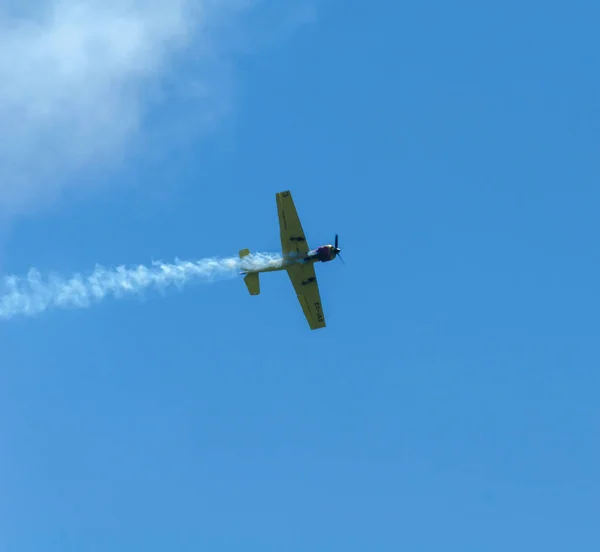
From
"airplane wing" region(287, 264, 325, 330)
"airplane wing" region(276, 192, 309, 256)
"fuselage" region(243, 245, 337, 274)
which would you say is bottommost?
"airplane wing" region(287, 264, 325, 330)

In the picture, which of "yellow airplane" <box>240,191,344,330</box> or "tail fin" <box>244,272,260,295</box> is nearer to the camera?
"yellow airplane" <box>240,191,344,330</box>

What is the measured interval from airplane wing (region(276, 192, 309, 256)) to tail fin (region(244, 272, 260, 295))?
9.55 feet

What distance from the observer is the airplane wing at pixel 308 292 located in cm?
6284

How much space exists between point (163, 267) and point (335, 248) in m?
11.6

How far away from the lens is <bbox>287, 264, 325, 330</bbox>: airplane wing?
62.8 m

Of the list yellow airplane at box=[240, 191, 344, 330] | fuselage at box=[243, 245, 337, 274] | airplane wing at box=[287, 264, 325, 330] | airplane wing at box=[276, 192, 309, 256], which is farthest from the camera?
airplane wing at box=[287, 264, 325, 330]

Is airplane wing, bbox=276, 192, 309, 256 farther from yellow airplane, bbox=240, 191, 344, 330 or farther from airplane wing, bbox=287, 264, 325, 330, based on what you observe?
airplane wing, bbox=287, 264, 325, 330

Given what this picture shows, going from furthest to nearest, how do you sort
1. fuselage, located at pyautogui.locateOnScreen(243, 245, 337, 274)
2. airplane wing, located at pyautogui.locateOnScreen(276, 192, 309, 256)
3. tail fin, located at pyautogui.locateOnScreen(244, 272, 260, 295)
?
tail fin, located at pyautogui.locateOnScreen(244, 272, 260, 295) < fuselage, located at pyautogui.locateOnScreen(243, 245, 337, 274) < airplane wing, located at pyautogui.locateOnScreen(276, 192, 309, 256)

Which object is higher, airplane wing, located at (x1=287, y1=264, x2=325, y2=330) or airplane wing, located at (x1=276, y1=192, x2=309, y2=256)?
airplane wing, located at (x1=276, y1=192, x2=309, y2=256)

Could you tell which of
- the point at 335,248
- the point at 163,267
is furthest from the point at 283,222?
the point at 163,267

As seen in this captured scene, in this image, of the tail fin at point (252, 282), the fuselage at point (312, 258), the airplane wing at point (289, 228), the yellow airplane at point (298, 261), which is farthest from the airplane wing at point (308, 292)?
the tail fin at point (252, 282)

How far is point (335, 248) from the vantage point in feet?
204

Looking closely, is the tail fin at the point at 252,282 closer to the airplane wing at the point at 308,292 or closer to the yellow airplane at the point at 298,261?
the yellow airplane at the point at 298,261

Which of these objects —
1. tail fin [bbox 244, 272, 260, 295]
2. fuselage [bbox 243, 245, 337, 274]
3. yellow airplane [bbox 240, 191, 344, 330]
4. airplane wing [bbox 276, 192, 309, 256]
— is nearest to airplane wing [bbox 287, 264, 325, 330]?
yellow airplane [bbox 240, 191, 344, 330]
